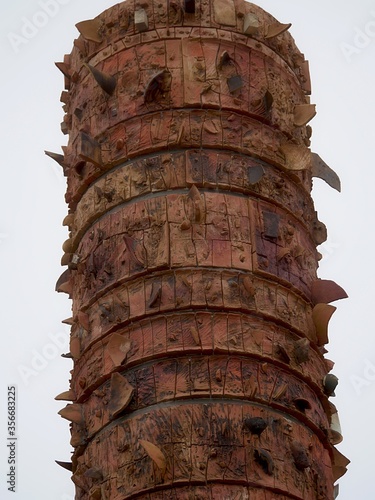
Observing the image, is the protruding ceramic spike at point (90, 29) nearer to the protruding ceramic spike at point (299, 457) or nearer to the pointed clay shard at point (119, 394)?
the pointed clay shard at point (119, 394)

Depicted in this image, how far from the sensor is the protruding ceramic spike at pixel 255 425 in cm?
1070

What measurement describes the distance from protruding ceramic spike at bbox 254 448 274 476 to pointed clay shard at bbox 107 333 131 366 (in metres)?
1.53

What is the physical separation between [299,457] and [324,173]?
3.66 m

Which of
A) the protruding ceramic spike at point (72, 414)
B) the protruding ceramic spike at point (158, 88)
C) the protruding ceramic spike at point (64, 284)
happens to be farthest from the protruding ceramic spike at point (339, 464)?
the protruding ceramic spike at point (158, 88)

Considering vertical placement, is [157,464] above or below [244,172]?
below

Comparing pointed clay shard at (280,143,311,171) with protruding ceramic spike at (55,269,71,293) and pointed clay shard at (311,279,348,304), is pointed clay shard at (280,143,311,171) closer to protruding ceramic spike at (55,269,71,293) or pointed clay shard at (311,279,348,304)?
pointed clay shard at (311,279,348,304)

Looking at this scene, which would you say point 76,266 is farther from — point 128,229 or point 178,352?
point 178,352

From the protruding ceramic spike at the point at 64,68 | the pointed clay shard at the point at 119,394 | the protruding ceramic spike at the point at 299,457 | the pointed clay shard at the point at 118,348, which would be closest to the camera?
the protruding ceramic spike at the point at 299,457

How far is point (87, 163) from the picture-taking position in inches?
506

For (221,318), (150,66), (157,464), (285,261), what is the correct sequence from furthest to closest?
(150,66)
(285,261)
(221,318)
(157,464)

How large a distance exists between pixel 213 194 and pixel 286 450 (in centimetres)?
255

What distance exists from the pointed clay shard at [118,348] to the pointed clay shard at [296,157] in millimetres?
2599

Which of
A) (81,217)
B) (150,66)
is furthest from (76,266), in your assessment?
(150,66)

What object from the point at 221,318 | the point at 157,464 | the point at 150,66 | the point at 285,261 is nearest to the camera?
the point at 157,464
